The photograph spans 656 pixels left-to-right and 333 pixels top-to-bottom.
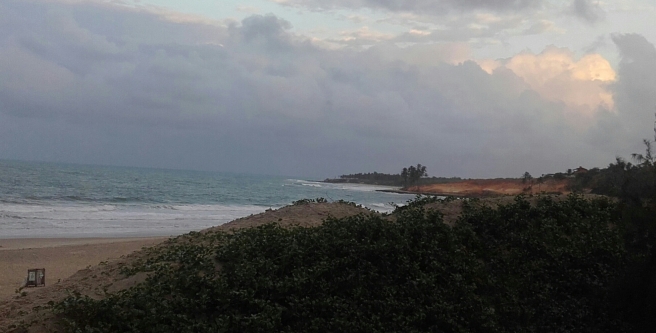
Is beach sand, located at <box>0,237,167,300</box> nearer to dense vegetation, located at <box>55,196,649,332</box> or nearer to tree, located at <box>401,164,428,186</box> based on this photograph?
dense vegetation, located at <box>55,196,649,332</box>

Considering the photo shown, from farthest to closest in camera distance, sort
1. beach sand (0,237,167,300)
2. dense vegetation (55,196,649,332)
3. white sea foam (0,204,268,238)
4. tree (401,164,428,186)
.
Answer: tree (401,164,428,186) → white sea foam (0,204,268,238) → beach sand (0,237,167,300) → dense vegetation (55,196,649,332)

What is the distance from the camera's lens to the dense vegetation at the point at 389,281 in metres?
6.32

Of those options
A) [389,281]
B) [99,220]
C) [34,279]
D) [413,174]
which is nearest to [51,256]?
[34,279]

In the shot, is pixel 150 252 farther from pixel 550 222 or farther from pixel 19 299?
pixel 550 222

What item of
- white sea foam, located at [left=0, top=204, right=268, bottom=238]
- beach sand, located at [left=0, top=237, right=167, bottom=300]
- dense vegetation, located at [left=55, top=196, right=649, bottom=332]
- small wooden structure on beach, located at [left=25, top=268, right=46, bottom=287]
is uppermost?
dense vegetation, located at [left=55, top=196, right=649, bottom=332]

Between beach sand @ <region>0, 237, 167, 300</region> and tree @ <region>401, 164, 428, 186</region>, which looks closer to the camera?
beach sand @ <region>0, 237, 167, 300</region>

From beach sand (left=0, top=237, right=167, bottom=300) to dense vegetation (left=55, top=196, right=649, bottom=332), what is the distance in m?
5.73

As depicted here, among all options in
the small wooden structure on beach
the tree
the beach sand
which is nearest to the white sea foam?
the beach sand

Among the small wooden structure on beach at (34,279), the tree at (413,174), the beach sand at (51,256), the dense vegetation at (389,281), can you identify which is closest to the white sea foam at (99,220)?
the beach sand at (51,256)

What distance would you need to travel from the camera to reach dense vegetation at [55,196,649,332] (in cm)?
632

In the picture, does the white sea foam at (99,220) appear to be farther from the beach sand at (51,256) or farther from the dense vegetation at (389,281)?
the dense vegetation at (389,281)

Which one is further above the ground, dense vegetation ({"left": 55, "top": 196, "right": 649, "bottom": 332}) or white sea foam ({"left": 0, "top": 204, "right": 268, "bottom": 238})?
dense vegetation ({"left": 55, "top": 196, "right": 649, "bottom": 332})

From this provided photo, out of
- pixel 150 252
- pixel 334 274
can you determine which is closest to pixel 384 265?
pixel 334 274

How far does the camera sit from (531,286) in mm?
7445
